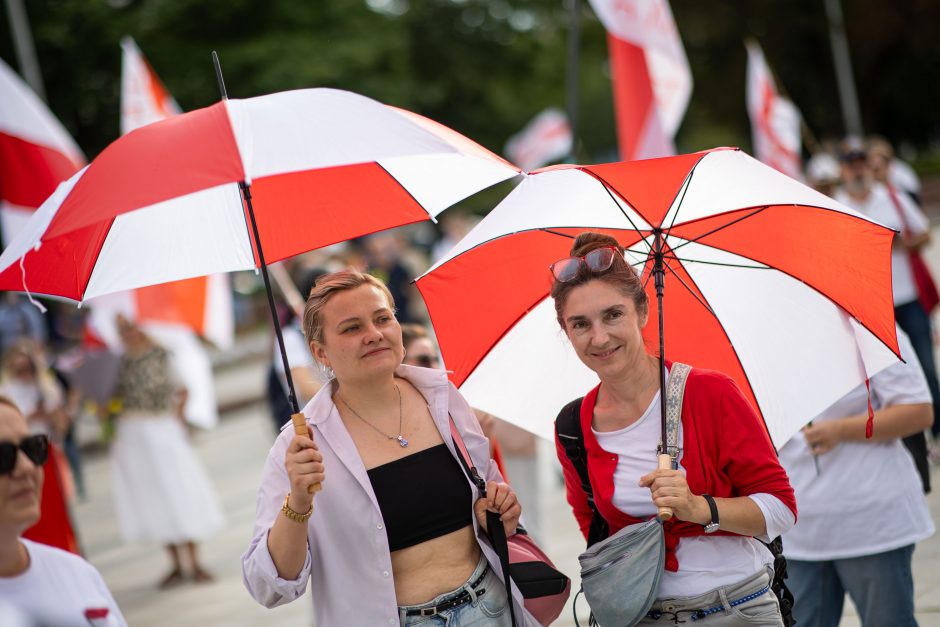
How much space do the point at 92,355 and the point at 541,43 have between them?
37.5 m

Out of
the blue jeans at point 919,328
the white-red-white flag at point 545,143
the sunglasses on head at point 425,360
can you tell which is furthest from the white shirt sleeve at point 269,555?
the white-red-white flag at point 545,143

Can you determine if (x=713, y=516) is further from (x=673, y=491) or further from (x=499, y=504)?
(x=499, y=504)

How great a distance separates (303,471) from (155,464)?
6.69 m

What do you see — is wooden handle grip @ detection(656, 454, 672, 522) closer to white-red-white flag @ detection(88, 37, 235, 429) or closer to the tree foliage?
white-red-white flag @ detection(88, 37, 235, 429)

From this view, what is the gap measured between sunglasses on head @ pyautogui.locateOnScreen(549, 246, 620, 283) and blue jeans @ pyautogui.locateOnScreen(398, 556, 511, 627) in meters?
0.87

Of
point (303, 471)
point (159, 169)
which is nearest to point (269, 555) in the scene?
point (303, 471)

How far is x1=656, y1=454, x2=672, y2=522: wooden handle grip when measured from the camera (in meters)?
2.93

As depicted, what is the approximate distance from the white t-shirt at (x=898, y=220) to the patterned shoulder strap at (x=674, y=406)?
550 cm

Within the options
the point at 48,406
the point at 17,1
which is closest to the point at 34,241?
the point at 48,406

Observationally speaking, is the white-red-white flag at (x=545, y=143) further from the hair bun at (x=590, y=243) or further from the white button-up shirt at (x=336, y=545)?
the white button-up shirt at (x=336, y=545)

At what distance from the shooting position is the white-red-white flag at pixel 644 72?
902 cm

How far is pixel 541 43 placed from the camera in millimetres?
45281

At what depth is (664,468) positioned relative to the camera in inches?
118

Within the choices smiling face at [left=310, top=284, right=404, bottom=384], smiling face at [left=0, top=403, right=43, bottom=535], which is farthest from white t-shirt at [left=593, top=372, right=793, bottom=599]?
smiling face at [left=0, top=403, right=43, bottom=535]
